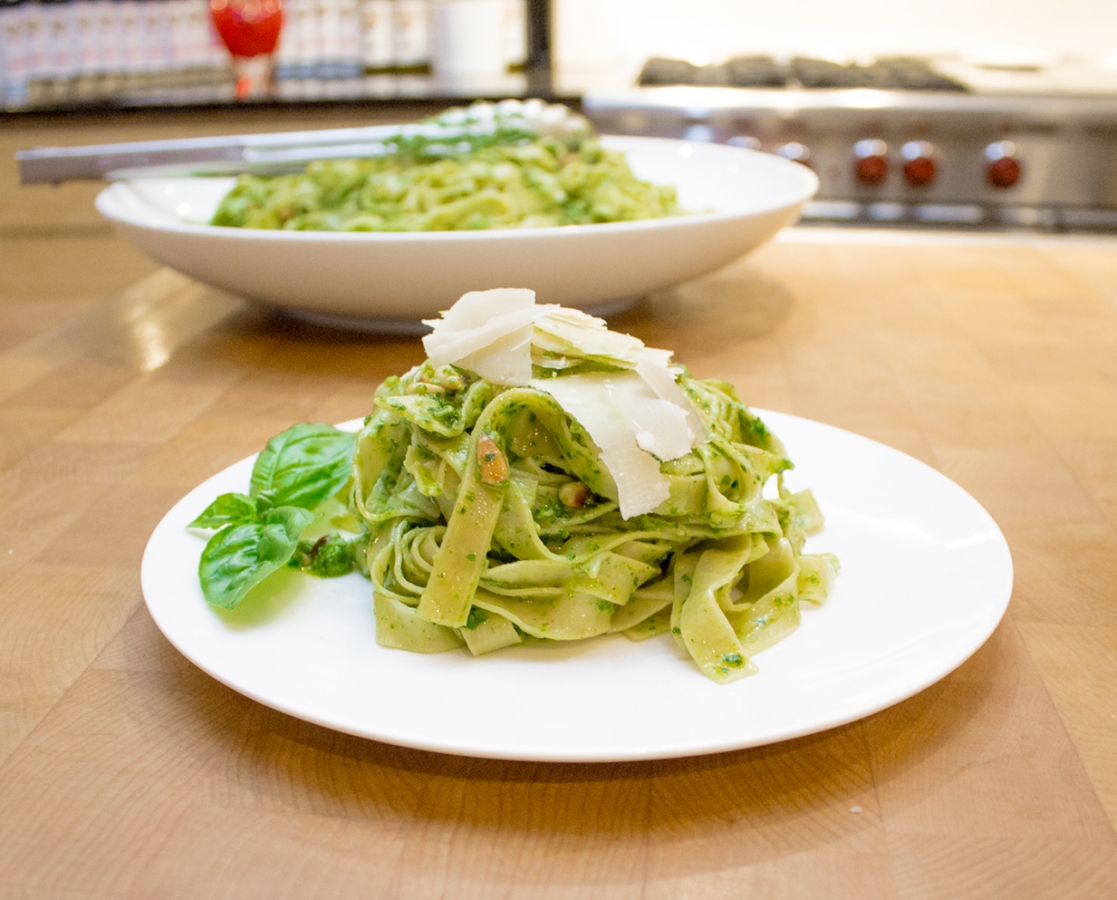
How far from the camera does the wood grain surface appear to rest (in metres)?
0.75

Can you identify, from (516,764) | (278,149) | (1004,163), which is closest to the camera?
(516,764)

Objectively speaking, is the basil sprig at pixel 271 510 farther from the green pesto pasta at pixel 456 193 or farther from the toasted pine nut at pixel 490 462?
the green pesto pasta at pixel 456 193

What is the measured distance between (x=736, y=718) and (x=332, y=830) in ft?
1.02

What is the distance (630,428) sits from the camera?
37.8 inches

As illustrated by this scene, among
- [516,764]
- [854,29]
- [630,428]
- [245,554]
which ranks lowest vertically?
[516,764]

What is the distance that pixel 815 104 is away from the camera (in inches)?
141

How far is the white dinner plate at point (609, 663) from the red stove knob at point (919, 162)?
2764mm

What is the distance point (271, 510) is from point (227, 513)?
0.15 ft

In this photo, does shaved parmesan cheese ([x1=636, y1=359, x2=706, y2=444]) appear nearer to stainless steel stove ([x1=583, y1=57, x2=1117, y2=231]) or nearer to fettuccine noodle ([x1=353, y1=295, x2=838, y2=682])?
fettuccine noodle ([x1=353, y1=295, x2=838, y2=682])

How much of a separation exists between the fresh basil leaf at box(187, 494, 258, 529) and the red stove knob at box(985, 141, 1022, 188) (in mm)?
3198

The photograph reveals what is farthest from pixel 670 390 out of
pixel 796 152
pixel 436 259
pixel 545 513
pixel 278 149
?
Answer: pixel 796 152

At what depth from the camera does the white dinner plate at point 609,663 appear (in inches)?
30.4

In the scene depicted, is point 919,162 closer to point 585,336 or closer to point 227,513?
point 585,336

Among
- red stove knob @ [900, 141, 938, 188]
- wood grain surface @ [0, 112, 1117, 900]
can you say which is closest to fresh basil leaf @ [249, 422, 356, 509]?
wood grain surface @ [0, 112, 1117, 900]
